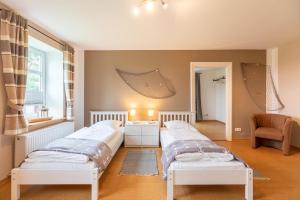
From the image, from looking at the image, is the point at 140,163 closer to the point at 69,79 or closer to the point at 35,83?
the point at 69,79

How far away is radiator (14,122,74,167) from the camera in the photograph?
126 inches

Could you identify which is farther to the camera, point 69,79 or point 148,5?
point 69,79

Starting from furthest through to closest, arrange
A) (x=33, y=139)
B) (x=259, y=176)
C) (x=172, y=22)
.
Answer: (x=172, y=22) → (x=33, y=139) → (x=259, y=176)

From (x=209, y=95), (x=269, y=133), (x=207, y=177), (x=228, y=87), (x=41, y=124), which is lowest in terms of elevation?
(x=207, y=177)

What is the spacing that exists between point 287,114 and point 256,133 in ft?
3.37

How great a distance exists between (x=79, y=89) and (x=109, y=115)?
1006mm

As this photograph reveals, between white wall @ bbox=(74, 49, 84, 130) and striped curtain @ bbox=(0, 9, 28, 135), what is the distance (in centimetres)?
218

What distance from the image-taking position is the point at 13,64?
120 inches

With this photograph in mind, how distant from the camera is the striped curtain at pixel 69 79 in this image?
4.84 m

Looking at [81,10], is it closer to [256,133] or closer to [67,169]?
[67,169]

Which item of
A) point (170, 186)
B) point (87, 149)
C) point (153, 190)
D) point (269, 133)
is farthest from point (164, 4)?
point (269, 133)

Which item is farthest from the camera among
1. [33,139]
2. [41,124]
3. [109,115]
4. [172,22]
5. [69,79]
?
[109,115]

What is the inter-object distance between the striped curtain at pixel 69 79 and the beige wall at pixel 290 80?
4.96m

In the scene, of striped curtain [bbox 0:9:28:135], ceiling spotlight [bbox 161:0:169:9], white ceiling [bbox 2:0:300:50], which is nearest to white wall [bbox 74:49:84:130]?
white ceiling [bbox 2:0:300:50]
